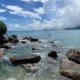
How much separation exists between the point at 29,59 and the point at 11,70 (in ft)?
12.9

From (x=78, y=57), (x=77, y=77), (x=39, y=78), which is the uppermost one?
(x=78, y=57)

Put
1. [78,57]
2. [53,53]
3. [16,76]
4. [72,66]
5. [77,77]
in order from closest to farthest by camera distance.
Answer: [77,77] → [16,76] → [72,66] → [78,57] → [53,53]

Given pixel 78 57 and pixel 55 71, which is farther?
pixel 78 57

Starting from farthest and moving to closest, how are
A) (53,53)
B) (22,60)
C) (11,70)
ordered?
1. (53,53)
2. (22,60)
3. (11,70)

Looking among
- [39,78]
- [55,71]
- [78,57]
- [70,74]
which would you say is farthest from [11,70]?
[78,57]

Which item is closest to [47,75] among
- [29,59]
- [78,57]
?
[29,59]

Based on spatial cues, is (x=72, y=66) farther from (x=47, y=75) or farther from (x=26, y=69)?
(x=26, y=69)

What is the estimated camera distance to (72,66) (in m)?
12.8

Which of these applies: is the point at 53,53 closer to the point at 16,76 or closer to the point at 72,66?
the point at 72,66

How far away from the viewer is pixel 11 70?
45.1ft

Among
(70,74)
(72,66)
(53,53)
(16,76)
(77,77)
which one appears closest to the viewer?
(77,77)

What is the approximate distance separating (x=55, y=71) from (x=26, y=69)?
473 cm

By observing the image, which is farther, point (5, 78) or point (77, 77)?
point (5, 78)

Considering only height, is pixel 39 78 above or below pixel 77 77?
below
